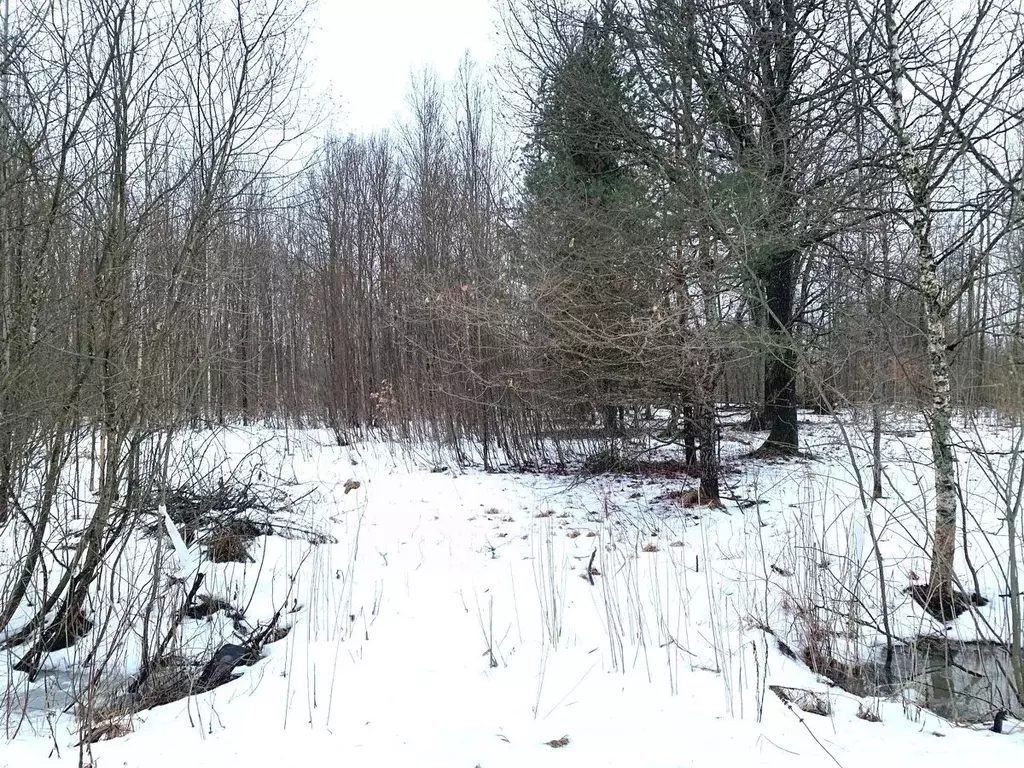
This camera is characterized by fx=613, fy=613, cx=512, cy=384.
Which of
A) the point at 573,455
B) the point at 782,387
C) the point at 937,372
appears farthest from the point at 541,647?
the point at 782,387

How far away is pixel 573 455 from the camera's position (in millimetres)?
9516

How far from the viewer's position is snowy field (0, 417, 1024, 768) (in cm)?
257

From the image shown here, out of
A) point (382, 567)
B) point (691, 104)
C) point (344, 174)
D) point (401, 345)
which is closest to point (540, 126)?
point (691, 104)

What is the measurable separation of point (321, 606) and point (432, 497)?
3.24m

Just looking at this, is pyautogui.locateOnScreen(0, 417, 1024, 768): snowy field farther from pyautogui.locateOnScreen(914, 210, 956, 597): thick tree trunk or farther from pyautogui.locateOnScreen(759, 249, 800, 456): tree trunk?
pyautogui.locateOnScreen(759, 249, 800, 456): tree trunk

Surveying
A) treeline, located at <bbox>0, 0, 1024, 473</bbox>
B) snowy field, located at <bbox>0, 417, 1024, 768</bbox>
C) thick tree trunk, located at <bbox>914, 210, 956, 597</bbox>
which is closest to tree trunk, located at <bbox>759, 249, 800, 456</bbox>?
treeline, located at <bbox>0, 0, 1024, 473</bbox>

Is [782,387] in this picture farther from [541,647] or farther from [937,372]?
[541,647]

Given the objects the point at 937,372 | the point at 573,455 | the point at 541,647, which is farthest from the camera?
the point at 573,455

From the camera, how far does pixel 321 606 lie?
4.18 meters

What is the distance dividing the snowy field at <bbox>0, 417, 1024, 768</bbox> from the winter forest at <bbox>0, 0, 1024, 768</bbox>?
0.03 m

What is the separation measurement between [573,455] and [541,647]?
607 centimetres

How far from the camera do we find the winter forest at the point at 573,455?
298 cm

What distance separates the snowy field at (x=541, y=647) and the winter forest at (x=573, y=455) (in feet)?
0.10

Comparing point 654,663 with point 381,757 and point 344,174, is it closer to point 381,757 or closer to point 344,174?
point 381,757
